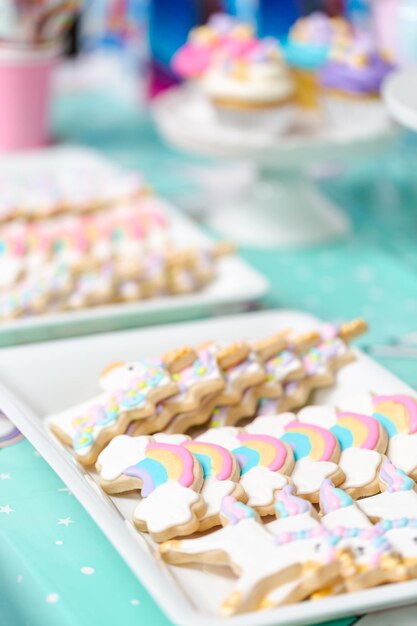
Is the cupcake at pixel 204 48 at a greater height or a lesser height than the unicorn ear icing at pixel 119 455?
greater

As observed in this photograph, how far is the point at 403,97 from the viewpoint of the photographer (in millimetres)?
864

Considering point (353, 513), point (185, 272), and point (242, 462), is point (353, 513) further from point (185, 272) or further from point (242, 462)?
point (185, 272)

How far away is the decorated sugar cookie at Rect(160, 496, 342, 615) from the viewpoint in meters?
0.52

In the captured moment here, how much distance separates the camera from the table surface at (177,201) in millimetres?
567

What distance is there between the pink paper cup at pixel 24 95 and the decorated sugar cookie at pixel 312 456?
913 mm

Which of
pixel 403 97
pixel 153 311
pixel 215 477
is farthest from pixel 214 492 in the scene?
pixel 403 97

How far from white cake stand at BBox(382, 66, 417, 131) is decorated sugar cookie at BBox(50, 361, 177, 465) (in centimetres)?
31

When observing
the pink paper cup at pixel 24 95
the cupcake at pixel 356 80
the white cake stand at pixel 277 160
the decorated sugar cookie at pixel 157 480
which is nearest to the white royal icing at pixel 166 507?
the decorated sugar cookie at pixel 157 480

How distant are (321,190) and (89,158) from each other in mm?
336

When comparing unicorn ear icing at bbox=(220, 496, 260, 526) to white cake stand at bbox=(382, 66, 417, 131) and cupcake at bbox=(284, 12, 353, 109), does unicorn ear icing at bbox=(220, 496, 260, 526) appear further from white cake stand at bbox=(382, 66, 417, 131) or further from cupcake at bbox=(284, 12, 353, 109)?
cupcake at bbox=(284, 12, 353, 109)

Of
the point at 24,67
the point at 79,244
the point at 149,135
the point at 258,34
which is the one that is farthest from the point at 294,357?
the point at 258,34

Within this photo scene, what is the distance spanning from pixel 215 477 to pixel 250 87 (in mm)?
695

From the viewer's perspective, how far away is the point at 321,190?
1397mm

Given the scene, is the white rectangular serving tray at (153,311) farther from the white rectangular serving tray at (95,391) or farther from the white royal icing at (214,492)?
the white royal icing at (214,492)
